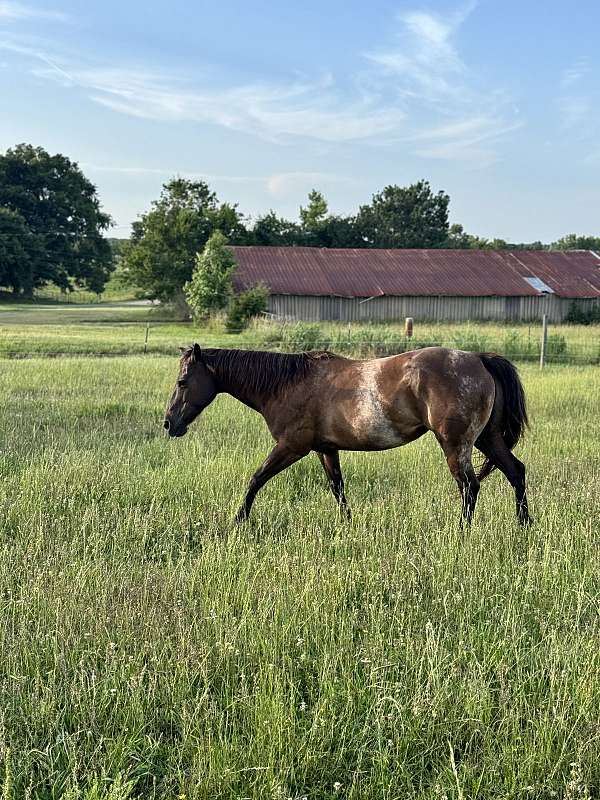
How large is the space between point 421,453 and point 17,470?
4485 mm

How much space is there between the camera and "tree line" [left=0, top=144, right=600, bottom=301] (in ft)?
136

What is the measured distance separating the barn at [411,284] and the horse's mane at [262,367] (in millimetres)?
26852

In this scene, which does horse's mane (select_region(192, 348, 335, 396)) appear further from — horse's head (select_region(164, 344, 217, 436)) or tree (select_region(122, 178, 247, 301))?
tree (select_region(122, 178, 247, 301))

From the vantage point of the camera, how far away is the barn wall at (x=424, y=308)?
33.6 metres

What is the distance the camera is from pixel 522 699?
2965 millimetres

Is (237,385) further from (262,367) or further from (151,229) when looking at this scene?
(151,229)

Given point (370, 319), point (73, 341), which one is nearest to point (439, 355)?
point (73, 341)

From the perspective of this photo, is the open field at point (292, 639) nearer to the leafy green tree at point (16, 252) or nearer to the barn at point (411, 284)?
the barn at point (411, 284)

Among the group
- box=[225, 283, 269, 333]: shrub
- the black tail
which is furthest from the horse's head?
box=[225, 283, 269, 333]: shrub

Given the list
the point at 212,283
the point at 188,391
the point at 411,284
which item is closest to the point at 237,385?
the point at 188,391

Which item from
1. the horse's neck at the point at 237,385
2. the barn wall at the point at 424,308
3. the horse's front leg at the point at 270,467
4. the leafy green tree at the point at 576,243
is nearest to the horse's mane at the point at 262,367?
the horse's neck at the point at 237,385

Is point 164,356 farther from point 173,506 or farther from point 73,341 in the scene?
point 173,506

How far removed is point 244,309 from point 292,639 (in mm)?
24760

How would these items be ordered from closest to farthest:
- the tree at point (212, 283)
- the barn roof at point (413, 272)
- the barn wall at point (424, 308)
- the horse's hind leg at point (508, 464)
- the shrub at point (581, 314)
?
the horse's hind leg at point (508, 464) < the tree at point (212, 283) < the barn wall at point (424, 308) < the barn roof at point (413, 272) < the shrub at point (581, 314)
